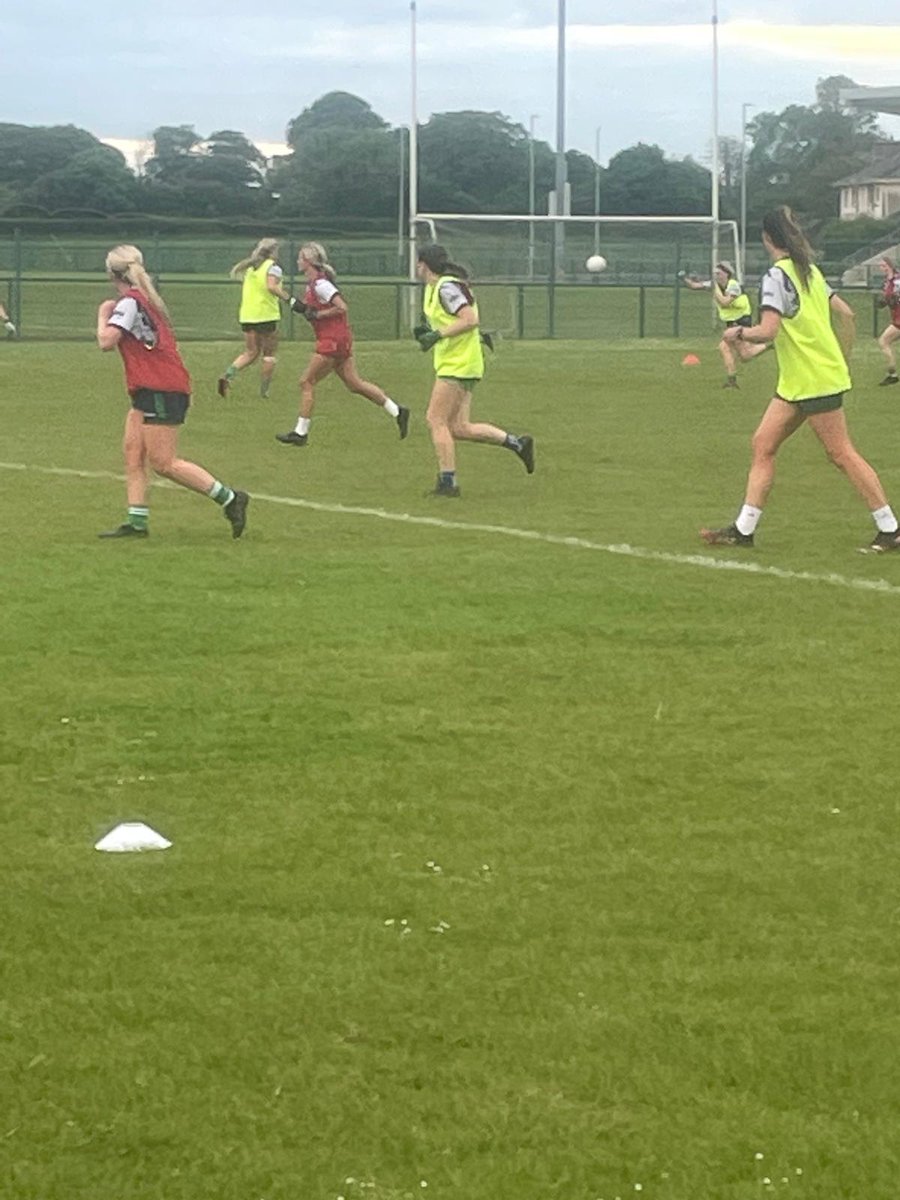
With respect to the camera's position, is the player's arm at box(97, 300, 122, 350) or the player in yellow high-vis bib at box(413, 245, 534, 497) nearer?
the player's arm at box(97, 300, 122, 350)


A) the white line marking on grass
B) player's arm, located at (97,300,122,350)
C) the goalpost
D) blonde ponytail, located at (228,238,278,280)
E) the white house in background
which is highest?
the white house in background

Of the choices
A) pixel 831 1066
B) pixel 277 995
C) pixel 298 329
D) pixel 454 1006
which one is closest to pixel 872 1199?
pixel 831 1066

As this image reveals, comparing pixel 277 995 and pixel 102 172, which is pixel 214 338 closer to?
pixel 102 172

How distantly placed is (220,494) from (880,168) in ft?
341

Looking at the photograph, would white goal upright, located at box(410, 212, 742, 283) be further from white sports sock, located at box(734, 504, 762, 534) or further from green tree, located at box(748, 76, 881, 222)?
green tree, located at box(748, 76, 881, 222)

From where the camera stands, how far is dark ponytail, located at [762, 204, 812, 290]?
12.6 metres

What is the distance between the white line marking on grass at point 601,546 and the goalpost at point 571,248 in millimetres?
34024

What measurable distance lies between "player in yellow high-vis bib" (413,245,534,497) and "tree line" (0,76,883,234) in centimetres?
4214

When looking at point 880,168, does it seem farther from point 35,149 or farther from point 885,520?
point 885,520

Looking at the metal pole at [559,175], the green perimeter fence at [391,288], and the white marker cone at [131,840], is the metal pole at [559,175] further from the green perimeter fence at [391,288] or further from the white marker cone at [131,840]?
the white marker cone at [131,840]

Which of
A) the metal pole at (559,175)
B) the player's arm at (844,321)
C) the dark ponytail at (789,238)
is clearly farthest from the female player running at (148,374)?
the metal pole at (559,175)

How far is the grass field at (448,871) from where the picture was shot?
14.8 feet

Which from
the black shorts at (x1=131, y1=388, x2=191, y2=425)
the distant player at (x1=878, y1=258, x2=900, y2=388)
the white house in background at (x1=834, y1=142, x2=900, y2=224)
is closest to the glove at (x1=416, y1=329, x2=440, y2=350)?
the black shorts at (x1=131, y1=388, x2=191, y2=425)

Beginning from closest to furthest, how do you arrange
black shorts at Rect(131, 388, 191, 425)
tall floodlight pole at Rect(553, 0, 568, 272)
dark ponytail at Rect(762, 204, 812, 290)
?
dark ponytail at Rect(762, 204, 812, 290)
black shorts at Rect(131, 388, 191, 425)
tall floodlight pole at Rect(553, 0, 568, 272)
